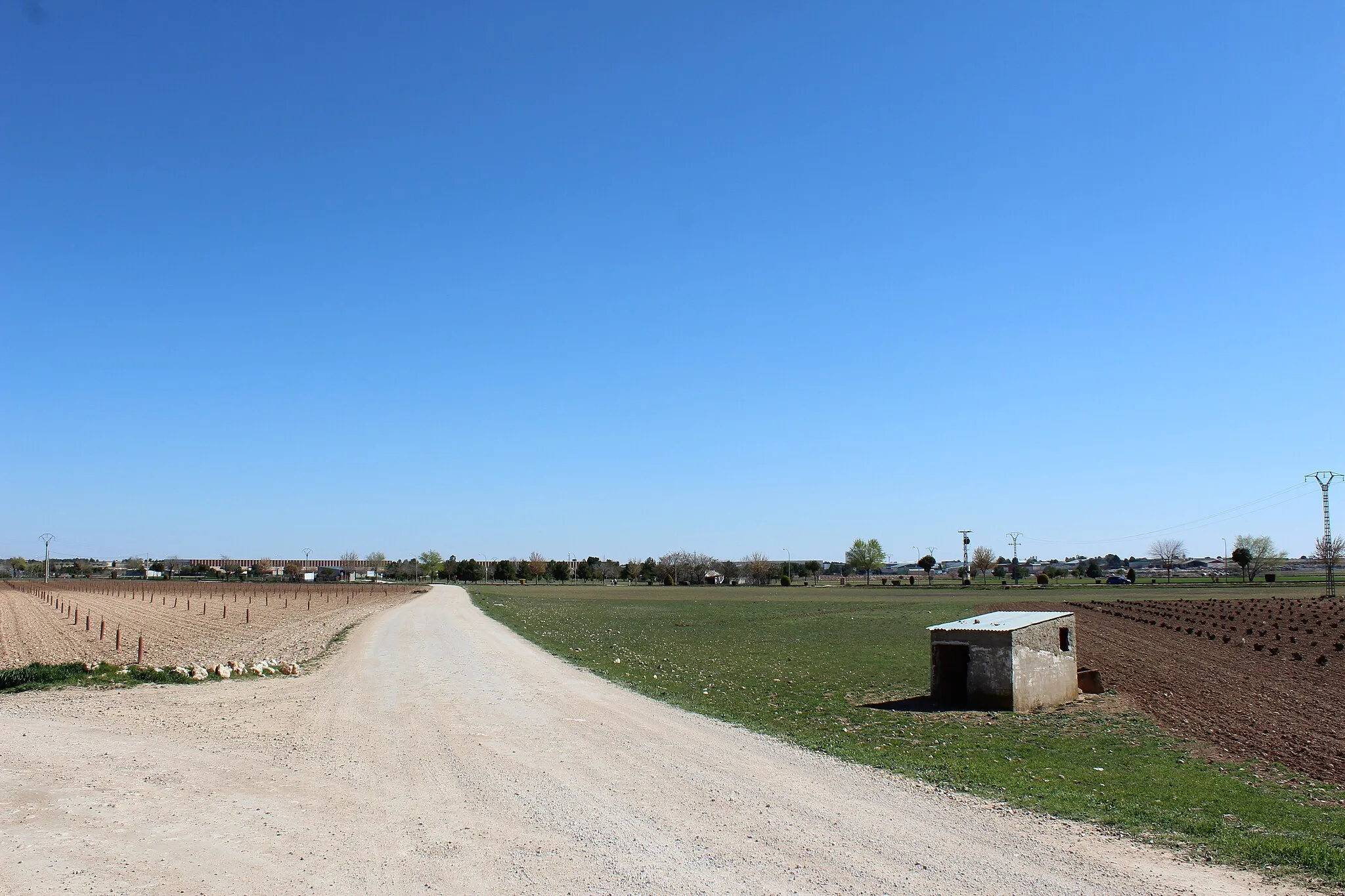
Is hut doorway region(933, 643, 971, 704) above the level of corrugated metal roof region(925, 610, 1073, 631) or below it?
below

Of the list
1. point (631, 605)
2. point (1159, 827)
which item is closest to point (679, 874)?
point (1159, 827)

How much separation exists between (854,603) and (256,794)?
73444 millimetres

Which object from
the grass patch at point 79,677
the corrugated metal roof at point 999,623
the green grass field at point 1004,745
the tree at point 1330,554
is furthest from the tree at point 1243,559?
the grass patch at point 79,677

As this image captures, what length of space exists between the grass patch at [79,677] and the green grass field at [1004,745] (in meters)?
11.1

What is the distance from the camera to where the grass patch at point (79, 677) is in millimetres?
21828

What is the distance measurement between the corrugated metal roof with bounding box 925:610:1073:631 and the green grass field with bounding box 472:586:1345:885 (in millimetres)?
1713

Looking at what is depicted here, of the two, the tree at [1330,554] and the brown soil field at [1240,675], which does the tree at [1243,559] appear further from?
the brown soil field at [1240,675]

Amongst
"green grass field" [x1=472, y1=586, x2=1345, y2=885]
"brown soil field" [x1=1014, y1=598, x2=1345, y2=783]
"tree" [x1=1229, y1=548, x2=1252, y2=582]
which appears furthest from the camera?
"tree" [x1=1229, y1=548, x2=1252, y2=582]

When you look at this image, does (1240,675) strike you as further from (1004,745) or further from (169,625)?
(169,625)

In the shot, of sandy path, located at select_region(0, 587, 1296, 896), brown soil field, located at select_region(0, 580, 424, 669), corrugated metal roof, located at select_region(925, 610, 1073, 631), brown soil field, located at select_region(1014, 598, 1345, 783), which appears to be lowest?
brown soil field, located at select_region(0, 580, 424, 669)

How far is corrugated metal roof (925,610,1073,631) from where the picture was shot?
18.6m

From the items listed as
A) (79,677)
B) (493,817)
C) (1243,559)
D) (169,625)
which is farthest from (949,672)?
(1243,559)

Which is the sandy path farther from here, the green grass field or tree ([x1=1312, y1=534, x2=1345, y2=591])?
tree ([x1=1312, y1=534, x2=1345, y2=591])

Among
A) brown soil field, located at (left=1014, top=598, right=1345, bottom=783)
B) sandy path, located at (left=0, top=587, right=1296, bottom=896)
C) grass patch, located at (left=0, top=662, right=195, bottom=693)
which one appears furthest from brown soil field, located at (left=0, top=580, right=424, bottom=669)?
brown soil field, located at (left=1014, top=598, right=1345, bottom=783)
